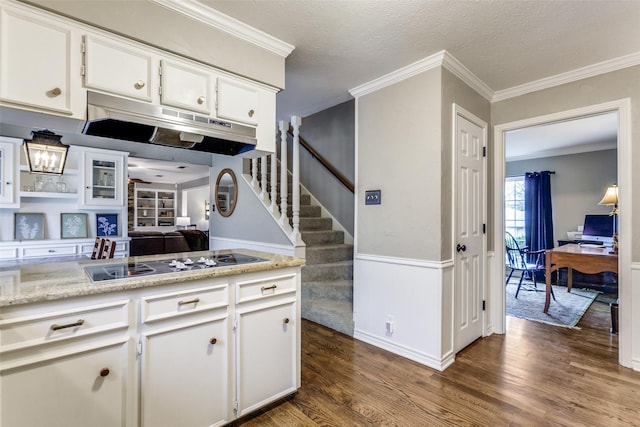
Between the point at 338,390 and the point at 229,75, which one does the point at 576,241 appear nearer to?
the point at 338,390

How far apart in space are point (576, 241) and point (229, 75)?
654cm

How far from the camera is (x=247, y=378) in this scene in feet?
6.01

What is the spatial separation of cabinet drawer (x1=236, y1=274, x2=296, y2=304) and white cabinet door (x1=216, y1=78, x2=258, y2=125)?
108 centimetres

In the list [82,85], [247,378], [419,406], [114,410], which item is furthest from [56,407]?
[419,406]

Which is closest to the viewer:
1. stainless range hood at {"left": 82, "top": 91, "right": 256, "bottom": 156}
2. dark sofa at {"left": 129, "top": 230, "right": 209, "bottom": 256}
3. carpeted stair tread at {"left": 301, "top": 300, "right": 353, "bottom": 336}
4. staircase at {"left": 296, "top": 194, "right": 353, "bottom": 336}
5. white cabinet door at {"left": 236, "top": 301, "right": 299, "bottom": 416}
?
stainless range hood at {"left": 82, "top": 91, "right": 256, "bottom": 156}

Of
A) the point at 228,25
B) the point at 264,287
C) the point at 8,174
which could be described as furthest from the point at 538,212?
the point at 8,174

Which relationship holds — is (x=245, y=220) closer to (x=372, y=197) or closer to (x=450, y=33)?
(x=372, y=197)

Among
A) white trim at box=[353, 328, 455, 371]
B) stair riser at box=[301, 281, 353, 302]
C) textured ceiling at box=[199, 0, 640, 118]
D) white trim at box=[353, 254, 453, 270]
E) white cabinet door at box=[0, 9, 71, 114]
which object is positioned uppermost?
textured ceiling at box=[199, 0, 640, 118]

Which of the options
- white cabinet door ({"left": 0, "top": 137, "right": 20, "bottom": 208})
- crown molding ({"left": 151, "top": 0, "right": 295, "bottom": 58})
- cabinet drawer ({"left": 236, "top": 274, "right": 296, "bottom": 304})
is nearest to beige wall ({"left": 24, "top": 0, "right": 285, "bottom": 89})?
crown molding ({"left": 151, "top": 0, "right": 295, "bottom": 58})

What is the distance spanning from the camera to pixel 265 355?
1914 millimetres

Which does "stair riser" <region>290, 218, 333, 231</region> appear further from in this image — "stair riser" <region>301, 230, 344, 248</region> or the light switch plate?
the light switch plate

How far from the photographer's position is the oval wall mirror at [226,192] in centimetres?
451

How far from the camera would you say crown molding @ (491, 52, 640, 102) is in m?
2.49

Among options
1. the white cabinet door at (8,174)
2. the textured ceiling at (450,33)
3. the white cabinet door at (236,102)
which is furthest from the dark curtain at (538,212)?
the white cabinet door at (8,174)
